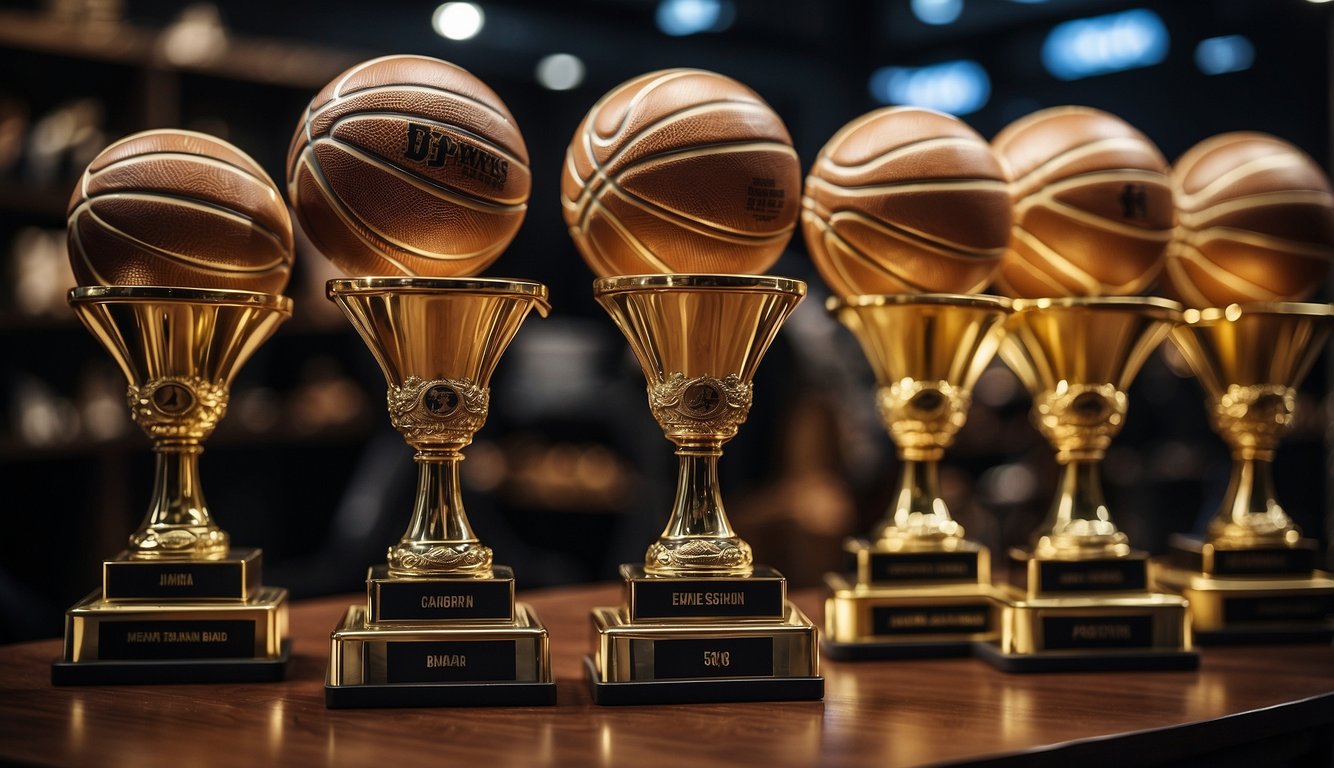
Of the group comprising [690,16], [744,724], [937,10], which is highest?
[937,10]

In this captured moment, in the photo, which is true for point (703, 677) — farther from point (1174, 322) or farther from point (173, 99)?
point (173, 99)

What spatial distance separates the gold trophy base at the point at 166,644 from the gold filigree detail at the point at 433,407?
350mm

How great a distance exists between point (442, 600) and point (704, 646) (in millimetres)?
352

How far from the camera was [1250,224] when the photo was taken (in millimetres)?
2209

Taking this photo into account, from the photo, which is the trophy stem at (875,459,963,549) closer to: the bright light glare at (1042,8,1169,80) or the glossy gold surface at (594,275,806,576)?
the glossy gold surface at (594,275,806,576)

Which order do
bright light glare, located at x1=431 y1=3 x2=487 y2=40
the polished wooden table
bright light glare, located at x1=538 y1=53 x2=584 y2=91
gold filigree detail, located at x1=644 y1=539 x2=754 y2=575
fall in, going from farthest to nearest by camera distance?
bright light glare, located at x1=538 y1=53 x2=584 y2=91, bright light glare, located at x1=431 y1=3 x2=487 y2=40, gold filigree detail, located at x1=644 y1=539 x2=754 y2=575, the polished wooden table

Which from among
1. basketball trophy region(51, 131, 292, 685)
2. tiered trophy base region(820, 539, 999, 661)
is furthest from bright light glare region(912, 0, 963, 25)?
basketball trophy region(51, 131, 292, 685)

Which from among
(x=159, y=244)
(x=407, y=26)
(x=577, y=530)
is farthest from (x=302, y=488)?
(x=159, y=244)

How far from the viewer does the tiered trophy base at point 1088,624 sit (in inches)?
76.2

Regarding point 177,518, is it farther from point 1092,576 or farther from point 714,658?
point 1092,576

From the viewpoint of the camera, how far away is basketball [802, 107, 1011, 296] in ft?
6.27

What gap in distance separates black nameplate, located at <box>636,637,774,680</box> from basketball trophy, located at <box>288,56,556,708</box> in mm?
156

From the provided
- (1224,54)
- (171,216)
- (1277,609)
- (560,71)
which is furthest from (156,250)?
(1224,54)

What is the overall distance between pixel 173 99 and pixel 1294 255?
3.99m
